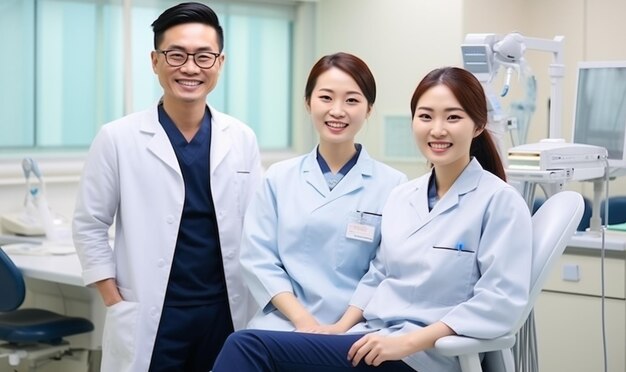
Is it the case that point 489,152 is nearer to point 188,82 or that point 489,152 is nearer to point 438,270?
point 438,270

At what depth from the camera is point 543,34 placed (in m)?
4.96

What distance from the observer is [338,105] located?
208 cm

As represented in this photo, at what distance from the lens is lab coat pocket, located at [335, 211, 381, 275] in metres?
2.05

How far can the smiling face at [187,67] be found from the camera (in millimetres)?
2121

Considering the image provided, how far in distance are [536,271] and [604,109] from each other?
160 cm

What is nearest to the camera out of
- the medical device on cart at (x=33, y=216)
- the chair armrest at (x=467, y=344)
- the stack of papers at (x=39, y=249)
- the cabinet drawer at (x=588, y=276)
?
the chair armrest at (x=467, y=344)

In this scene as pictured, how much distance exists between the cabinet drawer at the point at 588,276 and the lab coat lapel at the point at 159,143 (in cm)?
146

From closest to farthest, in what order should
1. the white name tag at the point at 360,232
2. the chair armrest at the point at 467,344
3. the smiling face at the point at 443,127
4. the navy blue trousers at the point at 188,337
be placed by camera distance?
the chair armrest at the point at 467,344
the smiling face at the point at 443,127
the white name tag at the point at 360,232
the navy blue trousers at the point at 188,337

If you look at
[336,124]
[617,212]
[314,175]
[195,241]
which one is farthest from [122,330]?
[617,212]

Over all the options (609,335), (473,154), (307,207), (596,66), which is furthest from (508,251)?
(596,66)

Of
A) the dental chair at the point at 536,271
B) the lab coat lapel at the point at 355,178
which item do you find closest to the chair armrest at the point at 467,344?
the dental chair at the point at 536,271

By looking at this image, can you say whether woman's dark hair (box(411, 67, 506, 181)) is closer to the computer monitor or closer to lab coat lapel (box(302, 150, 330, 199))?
lab coat lapel (box(302, 150, 330, 199))

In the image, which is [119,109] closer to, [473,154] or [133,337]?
[133,337]

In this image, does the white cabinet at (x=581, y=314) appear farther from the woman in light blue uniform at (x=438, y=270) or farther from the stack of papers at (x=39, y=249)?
the stack of papers at (x=39, y=249)
